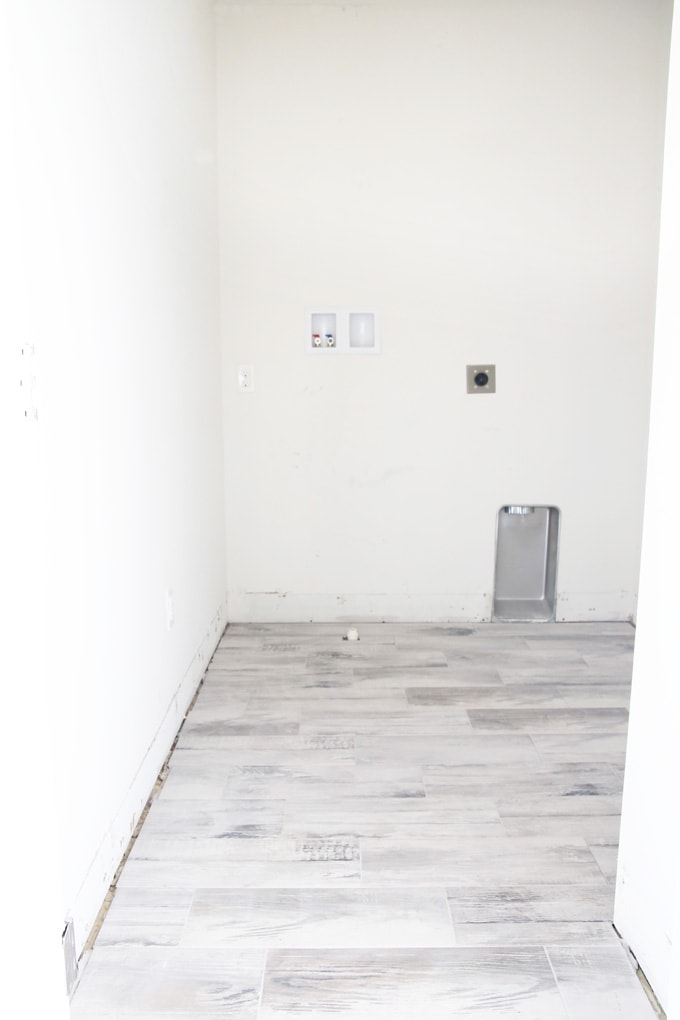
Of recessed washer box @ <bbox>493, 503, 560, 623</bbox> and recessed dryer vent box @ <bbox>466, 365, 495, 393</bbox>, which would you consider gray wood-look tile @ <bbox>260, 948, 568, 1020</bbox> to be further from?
recessed dryer vent box @ <bbox>466, 365, 495, 393</bbox>

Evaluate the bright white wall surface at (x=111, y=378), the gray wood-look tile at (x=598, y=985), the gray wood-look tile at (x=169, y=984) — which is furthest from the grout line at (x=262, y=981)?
the gray wood-look tile at (x=598, y=985)

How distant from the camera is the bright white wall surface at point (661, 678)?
1.23 meters

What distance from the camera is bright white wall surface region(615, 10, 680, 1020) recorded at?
1.23 meters

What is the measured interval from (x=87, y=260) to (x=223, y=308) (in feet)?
5.60

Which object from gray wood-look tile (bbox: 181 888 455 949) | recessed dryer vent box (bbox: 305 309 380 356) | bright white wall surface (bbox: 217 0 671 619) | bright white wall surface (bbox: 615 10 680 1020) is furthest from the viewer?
recessed dryer vent box (bbox: 305 309 380 356)

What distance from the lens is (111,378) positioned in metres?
1.67

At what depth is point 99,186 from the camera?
1577mm

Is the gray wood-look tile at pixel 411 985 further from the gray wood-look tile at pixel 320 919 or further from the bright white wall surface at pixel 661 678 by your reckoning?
the bright white wall surface at pixel 661 678

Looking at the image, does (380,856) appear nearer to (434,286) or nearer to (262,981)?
(262,981)

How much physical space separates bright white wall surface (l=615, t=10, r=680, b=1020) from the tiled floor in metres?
0.13

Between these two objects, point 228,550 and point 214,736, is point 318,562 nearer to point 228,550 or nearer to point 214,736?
point 228,550

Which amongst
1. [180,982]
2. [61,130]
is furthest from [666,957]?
[61,130]

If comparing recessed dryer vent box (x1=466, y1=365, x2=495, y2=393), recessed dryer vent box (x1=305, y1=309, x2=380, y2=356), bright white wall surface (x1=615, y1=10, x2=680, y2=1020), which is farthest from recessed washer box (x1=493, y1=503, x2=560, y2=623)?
bright white wall surface (x1=615, y1=10, x2=680, y2=1020)

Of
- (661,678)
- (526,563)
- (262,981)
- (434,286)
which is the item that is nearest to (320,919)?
(262,981)
